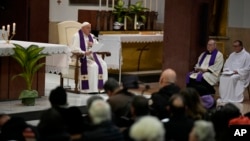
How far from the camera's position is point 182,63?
12664mm

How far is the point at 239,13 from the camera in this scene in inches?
610

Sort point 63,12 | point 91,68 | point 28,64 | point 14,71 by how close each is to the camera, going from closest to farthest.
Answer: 1. point 28,64
2. point 14,71
3. point 91,68
4. point 63,12

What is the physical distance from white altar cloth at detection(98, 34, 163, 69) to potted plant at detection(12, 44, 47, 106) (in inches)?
144

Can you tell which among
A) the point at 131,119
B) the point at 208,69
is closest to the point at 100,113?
the point at 131,119

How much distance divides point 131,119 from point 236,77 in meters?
6.33

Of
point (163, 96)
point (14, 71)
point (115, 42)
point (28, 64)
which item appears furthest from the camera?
point (115, 42)

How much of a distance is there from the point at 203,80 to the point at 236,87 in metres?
0.70

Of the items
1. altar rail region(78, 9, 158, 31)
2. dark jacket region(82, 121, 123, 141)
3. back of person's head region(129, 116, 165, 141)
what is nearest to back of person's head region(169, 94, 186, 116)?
dark jacket region(82, 121, 123, 141)

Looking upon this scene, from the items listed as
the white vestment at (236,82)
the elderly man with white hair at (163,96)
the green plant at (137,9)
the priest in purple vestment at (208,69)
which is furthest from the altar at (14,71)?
the green plant at (137,9)

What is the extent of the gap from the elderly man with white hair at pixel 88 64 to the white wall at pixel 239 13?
4.68 m

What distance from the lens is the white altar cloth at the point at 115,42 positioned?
1393 centimetres

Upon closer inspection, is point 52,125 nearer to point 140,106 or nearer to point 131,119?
point 140,106

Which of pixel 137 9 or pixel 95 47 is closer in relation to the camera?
pixel 95 47

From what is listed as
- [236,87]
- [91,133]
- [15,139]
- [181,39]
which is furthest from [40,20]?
[91,133]
